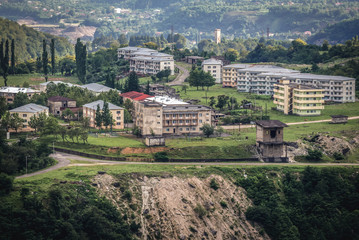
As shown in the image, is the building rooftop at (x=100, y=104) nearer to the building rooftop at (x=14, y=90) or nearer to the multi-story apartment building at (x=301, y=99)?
the building rooftop at (x=14, y=90)

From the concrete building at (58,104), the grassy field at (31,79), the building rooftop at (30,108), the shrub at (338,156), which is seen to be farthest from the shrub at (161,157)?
the grassy field at (31,79)

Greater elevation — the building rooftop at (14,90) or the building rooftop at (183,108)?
the building rooftop at (14,90)

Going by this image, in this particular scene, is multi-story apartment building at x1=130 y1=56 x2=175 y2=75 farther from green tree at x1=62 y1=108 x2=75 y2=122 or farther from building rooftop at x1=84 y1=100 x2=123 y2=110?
green tree at x1=62 y1=108 x2=75 y2=122

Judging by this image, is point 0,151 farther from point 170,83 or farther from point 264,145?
point 170,83

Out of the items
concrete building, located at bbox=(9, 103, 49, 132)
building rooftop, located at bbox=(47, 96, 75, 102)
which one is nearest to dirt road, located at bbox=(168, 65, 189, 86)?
building rooftop, located at bbox=(47, 96, 75, 102)

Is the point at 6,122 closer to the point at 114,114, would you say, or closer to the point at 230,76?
the point at 114,114
